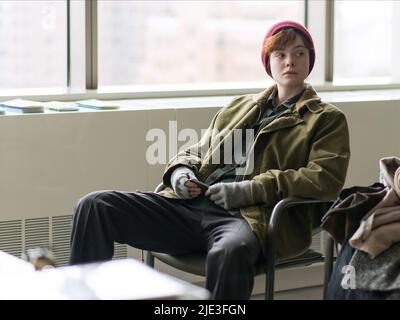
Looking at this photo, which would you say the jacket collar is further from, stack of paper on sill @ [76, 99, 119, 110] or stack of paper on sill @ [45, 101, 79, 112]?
stack of paper on sill @ [45, 101, 79, 112]

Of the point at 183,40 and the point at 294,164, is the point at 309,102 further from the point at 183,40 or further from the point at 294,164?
the point at 183,40

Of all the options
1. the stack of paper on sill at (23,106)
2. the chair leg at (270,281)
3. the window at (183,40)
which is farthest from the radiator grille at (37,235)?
the chair leg at (270,281)

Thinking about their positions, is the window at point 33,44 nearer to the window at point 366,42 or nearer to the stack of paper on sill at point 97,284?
the window at point 366,42

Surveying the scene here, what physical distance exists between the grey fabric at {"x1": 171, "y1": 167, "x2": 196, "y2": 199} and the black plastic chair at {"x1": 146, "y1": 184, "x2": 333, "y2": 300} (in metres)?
0.23

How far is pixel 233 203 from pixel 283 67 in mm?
566

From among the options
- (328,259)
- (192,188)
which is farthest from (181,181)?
(328,259)

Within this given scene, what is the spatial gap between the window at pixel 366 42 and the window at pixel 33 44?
146 centimetres

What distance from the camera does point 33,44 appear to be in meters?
4.13

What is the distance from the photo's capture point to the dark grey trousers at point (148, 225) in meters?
3.14

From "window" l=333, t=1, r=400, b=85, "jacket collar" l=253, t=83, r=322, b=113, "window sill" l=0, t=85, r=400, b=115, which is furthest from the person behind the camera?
"window" l=333, t=1, r=400, b=85

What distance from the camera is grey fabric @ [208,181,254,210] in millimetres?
3166

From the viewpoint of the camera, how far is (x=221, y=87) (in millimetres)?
4453

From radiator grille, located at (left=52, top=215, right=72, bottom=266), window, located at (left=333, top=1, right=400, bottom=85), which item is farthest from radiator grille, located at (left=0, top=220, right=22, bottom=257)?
window, located at (left=333, top=1, right=400, bottom=85)

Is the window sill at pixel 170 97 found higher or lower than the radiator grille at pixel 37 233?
higher
